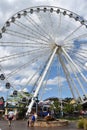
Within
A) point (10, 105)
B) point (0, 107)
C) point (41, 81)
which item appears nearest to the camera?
point (41, 81)

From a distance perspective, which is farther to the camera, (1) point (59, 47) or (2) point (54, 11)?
(2) point (54, 11)

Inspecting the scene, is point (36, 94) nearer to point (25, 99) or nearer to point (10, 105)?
point (25, 99)

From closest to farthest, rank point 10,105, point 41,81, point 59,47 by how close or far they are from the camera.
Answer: point 41,81
point 59,47
point 10,105

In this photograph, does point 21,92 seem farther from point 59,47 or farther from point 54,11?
point 54,11

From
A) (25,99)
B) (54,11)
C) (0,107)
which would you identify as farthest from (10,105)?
(54,11)

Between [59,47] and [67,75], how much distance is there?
4257 mm

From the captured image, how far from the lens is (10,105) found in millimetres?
87562

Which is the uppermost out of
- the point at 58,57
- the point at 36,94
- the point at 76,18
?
the point at 76,18

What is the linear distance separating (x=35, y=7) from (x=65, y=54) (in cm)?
885

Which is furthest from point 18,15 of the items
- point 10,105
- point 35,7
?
point 10,105

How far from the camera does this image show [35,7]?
5456 centimetres

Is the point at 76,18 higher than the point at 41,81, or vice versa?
the point at 76,18

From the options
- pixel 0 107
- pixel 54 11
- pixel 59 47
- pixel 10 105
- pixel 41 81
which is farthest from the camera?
pixel 0 107

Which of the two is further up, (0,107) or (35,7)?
(35,7)
